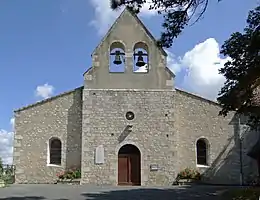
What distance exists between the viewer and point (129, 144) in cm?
2738

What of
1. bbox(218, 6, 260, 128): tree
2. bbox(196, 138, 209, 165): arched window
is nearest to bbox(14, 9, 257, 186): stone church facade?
bbox(196, 138, 209, 165): arched window

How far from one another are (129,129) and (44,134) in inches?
210

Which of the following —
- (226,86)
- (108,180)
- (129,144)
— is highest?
(226,86)

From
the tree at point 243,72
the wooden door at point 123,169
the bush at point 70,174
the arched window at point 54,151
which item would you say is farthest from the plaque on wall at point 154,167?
the tree at point 243,72

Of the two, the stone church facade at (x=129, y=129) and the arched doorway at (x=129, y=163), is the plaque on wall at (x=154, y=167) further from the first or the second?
the arched doorway at (x=129, y=163)

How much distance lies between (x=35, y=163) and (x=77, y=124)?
3.51 meters

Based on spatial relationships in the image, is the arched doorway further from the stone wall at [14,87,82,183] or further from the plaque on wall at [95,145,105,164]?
the stone wall at [14,87,82,183]

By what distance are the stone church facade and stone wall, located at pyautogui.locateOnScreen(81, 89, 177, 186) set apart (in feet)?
0.20

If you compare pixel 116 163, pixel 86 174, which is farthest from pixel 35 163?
pixel 116 163

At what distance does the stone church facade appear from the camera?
27.2 metres

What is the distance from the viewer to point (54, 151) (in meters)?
28.2

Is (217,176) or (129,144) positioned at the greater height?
Result: (129,144)

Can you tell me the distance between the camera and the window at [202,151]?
28438 millimetres

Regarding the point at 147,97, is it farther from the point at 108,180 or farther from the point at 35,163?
the point at 35,163
